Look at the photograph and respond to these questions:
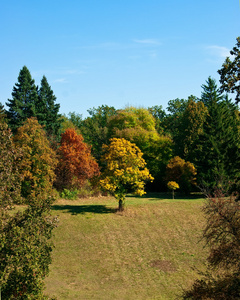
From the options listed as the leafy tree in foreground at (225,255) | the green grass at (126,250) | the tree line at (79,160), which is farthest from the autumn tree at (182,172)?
the leafy tree in foreground at (225,255)

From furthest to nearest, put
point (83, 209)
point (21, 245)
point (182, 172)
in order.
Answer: point (182, 172) < point (83, 209) < point (21, 245)

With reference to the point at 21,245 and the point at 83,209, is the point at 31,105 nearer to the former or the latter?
the point at 83,209

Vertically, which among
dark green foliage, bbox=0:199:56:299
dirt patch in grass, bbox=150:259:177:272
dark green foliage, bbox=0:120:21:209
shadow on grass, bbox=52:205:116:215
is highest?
dark green foliage, bbox=0:120:21:209

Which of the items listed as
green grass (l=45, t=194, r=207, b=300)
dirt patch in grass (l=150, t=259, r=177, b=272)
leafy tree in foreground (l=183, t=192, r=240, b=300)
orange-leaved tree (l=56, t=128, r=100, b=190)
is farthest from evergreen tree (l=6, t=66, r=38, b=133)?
leafy tree in foreground (l=183, t=192, r=240, b=300)

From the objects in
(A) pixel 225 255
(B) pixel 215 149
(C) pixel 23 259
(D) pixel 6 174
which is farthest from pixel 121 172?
(C) pixel 23 259

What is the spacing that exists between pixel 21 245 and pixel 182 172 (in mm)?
32406

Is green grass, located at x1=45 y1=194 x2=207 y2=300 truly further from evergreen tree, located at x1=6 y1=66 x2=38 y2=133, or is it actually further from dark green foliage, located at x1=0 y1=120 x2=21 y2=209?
evergreen tree, located at x1=6 y1=66 x2=38 y2=133

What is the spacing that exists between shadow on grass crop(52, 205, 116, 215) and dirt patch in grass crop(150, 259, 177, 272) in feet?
32.9

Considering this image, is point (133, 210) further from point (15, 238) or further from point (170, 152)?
point (15, 238)

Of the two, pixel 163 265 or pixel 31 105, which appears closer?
pixel 163 265

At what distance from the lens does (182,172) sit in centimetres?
4203

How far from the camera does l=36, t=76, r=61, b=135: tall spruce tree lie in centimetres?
5269

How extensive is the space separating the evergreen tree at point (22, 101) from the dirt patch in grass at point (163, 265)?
3325 centimetres

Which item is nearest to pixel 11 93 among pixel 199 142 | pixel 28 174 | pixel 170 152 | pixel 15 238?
pixel 28 174
